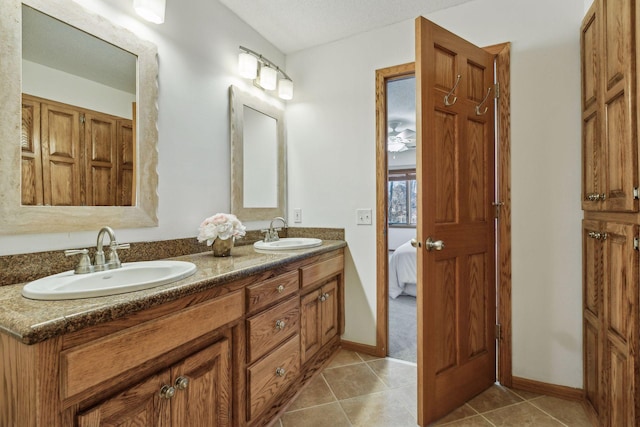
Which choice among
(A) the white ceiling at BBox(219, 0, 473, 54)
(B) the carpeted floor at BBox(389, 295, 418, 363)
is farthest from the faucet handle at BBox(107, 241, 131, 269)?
(B) the carpeted floor at BBox(389, 295, 418, 363)

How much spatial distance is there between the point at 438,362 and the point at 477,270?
1.89ft

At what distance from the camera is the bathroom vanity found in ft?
2.39

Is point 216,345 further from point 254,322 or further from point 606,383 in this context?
point 606,383

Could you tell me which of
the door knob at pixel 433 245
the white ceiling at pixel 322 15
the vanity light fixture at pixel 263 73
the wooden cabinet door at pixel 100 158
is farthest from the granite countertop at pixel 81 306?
the white ceiling at pixel 322 15

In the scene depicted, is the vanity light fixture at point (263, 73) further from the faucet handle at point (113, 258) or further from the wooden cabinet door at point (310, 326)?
the wooden cabinet door at point (310, 326)

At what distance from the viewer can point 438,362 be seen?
5.17 ft

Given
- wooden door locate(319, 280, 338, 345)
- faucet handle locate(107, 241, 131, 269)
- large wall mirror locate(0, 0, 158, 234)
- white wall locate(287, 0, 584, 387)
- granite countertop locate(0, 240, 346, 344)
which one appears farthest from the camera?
wooden door locate(319, 280, 338, 345)

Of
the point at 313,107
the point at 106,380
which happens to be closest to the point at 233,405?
the point at 106,380

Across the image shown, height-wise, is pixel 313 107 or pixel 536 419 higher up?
pixel 313 107

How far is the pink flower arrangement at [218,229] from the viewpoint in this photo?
1.61m

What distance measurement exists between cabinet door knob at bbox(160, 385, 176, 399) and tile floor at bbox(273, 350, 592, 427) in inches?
30.2

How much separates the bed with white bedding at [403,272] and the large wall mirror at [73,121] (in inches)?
118

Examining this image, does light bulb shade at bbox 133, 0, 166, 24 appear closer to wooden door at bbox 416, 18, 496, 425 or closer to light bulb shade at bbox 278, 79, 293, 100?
light bulb shade at bbox 278, 79, 293, 100

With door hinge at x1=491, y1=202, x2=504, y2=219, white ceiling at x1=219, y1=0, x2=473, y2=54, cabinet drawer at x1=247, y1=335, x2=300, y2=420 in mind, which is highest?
white ceiling at x1=219, y1=0, x2=473, y2=54
